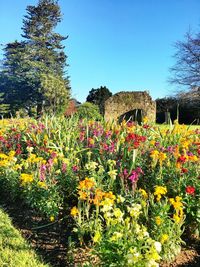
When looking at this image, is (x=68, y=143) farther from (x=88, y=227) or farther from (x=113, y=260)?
(x=113, y=260)

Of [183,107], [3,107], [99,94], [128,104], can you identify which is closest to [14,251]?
[128,104]

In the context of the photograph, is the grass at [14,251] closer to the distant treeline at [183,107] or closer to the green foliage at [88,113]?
the green foliage at [88,113]

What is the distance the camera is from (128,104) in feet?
59.3

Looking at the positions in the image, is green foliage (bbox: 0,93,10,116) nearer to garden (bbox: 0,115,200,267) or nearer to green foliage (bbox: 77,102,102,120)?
green foliage (bbox: 77,102,102,120)

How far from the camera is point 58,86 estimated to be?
125 ft

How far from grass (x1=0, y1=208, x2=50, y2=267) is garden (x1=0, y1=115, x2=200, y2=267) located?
0.29m

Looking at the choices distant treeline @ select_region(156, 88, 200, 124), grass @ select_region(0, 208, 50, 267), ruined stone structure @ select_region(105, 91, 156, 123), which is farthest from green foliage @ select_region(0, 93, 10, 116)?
grass @ select_region(0, 208, 50, 267)

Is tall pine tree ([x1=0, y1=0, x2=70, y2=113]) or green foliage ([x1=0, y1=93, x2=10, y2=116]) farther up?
tall pine tree ([x1=0, y1=0, x2=70, y2=113])

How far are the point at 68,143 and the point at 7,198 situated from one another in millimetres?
1210

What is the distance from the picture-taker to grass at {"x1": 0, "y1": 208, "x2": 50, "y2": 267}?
3143mm

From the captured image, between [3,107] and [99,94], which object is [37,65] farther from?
[99,94]

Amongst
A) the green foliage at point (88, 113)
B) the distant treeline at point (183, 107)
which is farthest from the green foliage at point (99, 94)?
the green foliage at point (88, 113)

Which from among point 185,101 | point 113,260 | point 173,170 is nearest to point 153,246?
point 113,260

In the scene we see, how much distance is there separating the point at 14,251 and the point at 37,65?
37.7m
